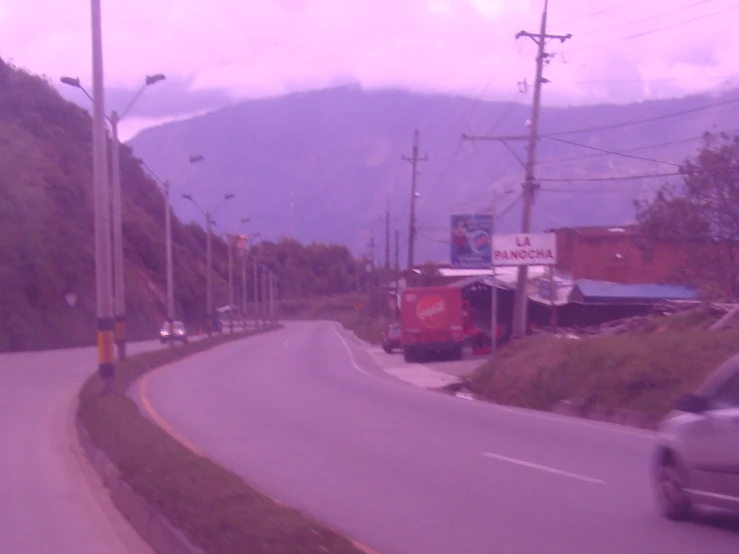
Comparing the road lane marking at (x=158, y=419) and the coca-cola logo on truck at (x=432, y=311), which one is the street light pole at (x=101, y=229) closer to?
the road lane marking at (x=158, y=419)

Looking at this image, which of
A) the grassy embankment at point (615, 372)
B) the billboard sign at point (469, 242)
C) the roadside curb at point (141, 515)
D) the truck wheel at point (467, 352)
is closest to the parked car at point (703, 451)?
the roadside curb at point (141, 515)

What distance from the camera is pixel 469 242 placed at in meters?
44.7

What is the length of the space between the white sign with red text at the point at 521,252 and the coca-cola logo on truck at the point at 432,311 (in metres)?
6.87

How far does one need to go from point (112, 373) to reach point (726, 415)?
13940 mm

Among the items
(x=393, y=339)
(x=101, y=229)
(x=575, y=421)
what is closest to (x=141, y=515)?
(x=101, y=229)

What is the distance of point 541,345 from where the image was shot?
83.8 feet

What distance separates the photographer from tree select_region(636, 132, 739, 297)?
111 feet

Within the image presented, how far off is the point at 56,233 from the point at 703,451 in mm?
57853

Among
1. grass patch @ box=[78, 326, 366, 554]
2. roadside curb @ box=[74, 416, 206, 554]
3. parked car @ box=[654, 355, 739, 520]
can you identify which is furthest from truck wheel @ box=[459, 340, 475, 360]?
parked car @ box=[654, 355, 739, 520]

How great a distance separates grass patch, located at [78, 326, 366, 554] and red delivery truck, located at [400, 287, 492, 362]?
2889 centimetres

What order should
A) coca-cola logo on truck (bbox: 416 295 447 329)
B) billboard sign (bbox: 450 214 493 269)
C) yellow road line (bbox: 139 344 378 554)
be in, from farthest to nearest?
billboard sign (bbox: 450 214 493 269), coca-cola logo on truck (bbox: 416 295 447 329), yellow road line (bbox: 139 344 378 554)

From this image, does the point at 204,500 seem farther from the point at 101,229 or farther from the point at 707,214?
the point at 707,214

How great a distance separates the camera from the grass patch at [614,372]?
18781 mm

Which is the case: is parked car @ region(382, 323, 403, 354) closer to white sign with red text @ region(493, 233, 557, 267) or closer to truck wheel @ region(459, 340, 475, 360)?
truck wheel @ region(459, 340, 475, 360)
